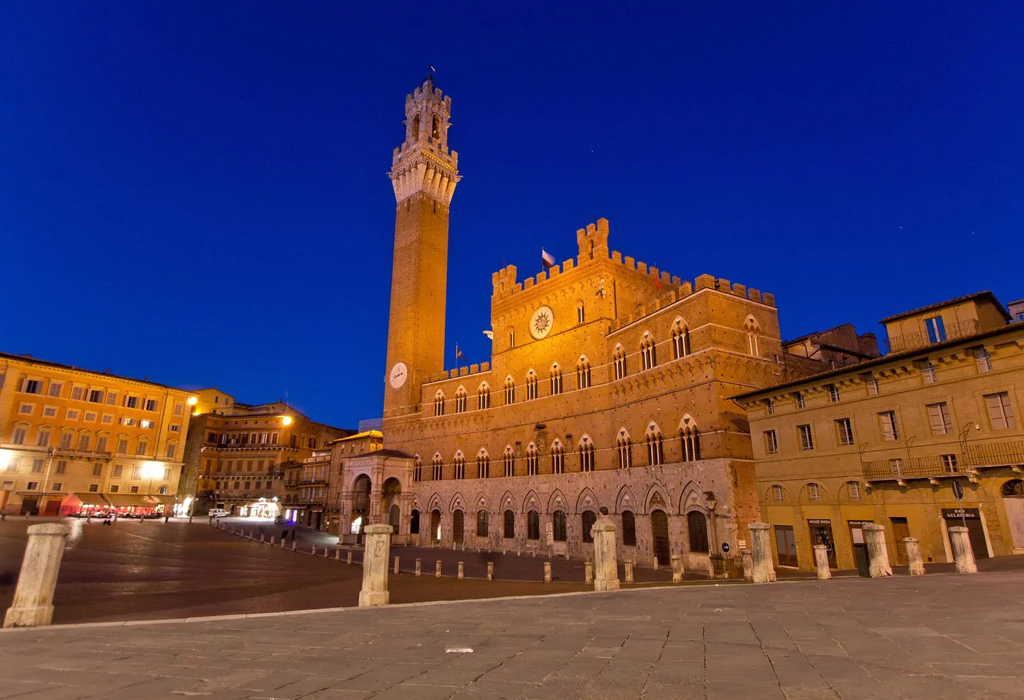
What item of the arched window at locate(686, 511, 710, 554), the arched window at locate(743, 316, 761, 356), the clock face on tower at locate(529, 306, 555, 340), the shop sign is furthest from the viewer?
the clock face on tower at locate(529, 306, 555, 340)

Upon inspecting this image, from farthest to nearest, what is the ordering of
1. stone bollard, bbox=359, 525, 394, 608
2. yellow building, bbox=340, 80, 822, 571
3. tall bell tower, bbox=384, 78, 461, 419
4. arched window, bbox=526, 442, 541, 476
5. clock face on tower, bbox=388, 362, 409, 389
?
tall bell tower, bbox=384, 78, 461, 419 < clock face on tower, bbox=388, 362, 409, 389 < arched window, bbox=526, 442, 541, 476 < yellow building, bbox=340, 80, 822, 571 < stone bollard, bbox=359, 525, 394, 608

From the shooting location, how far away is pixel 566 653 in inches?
251

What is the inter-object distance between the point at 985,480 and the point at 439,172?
47.8 m

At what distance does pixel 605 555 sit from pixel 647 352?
19.5m

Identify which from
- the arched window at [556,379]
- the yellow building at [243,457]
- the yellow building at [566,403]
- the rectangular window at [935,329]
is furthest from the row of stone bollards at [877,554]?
the yellow building at [243,457]

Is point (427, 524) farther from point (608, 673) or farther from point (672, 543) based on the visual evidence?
point (608, 673)

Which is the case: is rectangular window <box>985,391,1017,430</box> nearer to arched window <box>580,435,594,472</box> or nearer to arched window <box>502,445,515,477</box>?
arched window <box>580,435,594,472</box>

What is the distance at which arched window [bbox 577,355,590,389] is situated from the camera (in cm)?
3600

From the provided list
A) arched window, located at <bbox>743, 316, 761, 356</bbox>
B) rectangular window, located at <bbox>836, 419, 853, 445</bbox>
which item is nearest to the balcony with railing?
rectangular window, located at <bbox>836, 419, 853, 445</bbox>

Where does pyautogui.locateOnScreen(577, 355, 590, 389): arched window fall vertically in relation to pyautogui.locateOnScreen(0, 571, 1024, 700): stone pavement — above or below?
above

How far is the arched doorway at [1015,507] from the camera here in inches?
701

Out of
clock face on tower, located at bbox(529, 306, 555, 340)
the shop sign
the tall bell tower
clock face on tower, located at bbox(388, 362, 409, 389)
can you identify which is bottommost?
the shop sign

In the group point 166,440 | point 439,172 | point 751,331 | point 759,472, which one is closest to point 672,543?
point 759,472

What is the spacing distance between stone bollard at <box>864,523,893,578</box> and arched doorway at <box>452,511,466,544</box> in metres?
30.9
